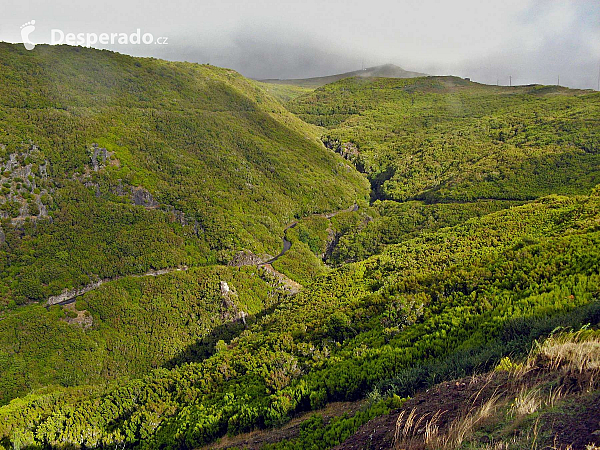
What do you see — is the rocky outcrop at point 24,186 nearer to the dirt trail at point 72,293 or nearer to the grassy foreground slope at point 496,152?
the dirt trail at point 72,293

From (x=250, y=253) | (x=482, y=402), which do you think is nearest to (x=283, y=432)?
(x=482, y=402)

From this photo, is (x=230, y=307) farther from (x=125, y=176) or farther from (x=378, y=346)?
(x=378, y=346)

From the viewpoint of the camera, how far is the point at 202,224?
3839 inches

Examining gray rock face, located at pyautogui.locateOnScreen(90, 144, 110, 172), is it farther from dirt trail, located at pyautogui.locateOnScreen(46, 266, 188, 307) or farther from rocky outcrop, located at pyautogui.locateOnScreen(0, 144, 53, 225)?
dirt trail, located at pyautogui.locateOnScreen(46, 266, 188, 307)

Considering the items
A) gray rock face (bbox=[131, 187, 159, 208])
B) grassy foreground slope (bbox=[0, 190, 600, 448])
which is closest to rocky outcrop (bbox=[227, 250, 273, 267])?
gray rock face (bbox=[131, 187, 159, 208])

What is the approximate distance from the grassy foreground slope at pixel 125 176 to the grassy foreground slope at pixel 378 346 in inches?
1800

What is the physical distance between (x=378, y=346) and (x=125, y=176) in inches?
3840

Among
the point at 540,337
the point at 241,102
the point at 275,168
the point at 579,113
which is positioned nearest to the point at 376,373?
the point at 540,337

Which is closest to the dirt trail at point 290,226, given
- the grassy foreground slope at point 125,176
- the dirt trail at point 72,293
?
the grassy foreground slope at point 125,176

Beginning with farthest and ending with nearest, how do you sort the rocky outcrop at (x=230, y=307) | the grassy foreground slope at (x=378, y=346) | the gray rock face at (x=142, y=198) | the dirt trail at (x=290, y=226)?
1. the dirt trail at (x=290, y=226)
2. the gray rock face at (x=142, y=198)
3. the rocky outcrop at (x=230, y=307)
4. the grassy foreground slope at (x=378, y=346)

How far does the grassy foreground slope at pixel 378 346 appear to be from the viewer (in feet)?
42.8

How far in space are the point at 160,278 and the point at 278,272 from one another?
94.5 ft

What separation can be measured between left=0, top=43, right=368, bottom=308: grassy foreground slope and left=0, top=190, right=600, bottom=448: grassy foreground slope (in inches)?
1800

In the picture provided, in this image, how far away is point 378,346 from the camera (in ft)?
62.4
